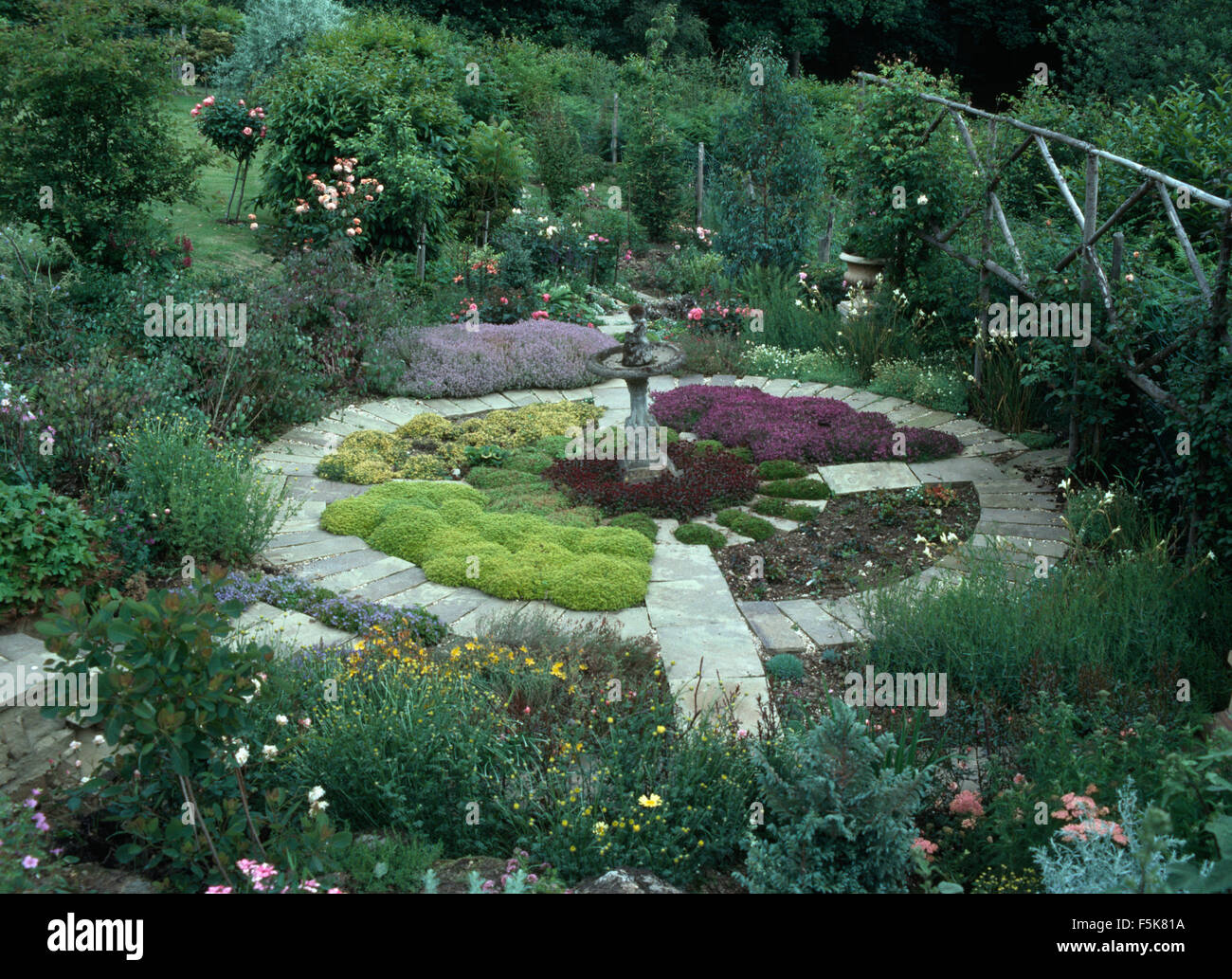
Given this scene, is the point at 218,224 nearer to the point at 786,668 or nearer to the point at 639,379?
the point at 639,379

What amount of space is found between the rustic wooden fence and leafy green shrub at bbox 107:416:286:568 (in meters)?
5.43

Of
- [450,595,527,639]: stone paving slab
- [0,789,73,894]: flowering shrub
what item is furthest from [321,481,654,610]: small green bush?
[0,789,73,894]: flowering shrub

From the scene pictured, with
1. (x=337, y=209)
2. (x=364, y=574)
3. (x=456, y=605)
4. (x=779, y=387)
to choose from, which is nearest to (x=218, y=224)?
(x=337, y=209)

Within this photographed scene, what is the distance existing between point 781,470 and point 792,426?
76 cm

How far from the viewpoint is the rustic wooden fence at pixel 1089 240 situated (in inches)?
226

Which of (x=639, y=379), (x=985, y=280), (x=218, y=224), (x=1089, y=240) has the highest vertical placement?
(x=1089, y=240)

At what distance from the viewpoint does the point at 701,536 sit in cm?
702

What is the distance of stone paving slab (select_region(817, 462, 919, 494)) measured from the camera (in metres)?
7.79

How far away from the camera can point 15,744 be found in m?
4.46

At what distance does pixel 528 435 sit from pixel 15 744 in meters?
5.06

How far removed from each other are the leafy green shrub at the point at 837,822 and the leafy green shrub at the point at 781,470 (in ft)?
14.2

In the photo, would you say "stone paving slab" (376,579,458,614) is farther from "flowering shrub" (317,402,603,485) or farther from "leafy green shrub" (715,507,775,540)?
"leafy green shrub" (715,507,775,540)

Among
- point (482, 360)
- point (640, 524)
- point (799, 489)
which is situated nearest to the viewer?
point (640, 524)

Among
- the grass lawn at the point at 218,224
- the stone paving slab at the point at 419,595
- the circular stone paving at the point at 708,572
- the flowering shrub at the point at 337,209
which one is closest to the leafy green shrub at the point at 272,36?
the grass lawn at the point at 218,224
